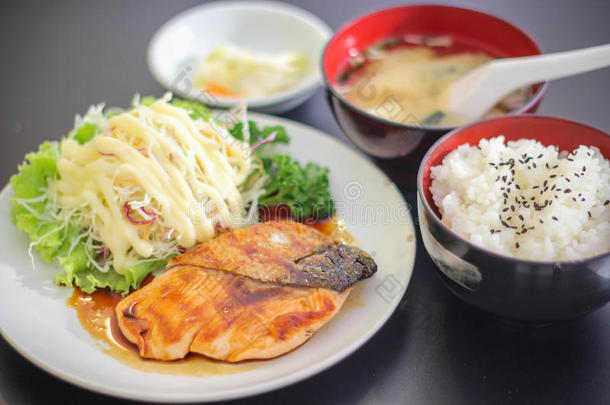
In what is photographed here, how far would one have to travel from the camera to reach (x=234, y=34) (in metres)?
3.73

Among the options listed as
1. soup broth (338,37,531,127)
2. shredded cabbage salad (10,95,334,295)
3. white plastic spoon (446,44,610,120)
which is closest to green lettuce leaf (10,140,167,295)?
shredded cabbage salad (10,95,334,295)

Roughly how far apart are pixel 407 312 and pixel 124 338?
100cm

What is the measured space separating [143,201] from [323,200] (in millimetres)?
725

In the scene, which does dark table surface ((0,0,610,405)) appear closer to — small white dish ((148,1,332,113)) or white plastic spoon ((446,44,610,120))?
small white dish ((148,1,332,113))

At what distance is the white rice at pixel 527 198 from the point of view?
5.86ft

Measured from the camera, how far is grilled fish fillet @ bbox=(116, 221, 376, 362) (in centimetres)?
186

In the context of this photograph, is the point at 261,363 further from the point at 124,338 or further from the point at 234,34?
the point at 234,34

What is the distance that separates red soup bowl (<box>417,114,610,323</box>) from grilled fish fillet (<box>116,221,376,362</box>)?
0.32 meters

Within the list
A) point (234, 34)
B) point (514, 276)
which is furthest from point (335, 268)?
point (234, 34)

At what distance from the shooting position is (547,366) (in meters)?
1.92

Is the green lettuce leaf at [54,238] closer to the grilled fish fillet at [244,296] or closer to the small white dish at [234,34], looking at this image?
the grilled fish fillet at [244,296]

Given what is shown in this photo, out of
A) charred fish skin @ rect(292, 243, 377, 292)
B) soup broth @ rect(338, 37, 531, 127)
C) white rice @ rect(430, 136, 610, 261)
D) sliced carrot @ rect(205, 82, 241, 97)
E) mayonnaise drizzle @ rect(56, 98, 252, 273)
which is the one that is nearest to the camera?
white rice @ rect(430, 136, 610, 261)

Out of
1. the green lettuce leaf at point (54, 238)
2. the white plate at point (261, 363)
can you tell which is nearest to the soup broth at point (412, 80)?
the white plate at point (261, 363)

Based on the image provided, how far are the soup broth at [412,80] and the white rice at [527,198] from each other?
0.52 meters
